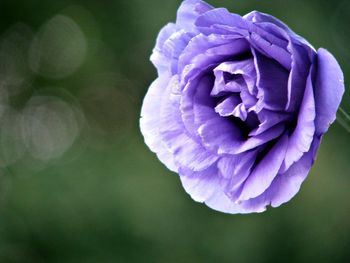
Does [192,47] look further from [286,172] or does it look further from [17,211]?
[17,211]

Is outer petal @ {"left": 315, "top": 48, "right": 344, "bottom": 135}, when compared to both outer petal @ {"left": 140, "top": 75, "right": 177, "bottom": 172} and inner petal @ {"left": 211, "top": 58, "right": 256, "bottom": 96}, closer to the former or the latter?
inner petal @ {"left": 211, "top": 58, "right": 256, "bottom": 96}

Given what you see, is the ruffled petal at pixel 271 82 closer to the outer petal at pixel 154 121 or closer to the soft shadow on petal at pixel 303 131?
the soft shadow on petal at pixel 303 131

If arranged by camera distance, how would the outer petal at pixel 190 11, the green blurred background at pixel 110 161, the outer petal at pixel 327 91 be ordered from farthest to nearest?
1. the green blurred background at pixel 110 161
2. the outer petal at pixel 190 11
3. the outer petal at pixel 327 91

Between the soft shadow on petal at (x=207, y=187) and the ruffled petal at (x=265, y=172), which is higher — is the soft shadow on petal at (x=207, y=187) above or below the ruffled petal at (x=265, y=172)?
below

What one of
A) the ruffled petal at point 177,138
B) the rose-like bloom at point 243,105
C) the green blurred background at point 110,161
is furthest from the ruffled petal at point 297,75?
the green blurred background at point 110,161

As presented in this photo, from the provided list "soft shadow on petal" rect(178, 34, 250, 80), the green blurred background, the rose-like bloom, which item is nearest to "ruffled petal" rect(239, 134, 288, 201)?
the rose-like bloom
